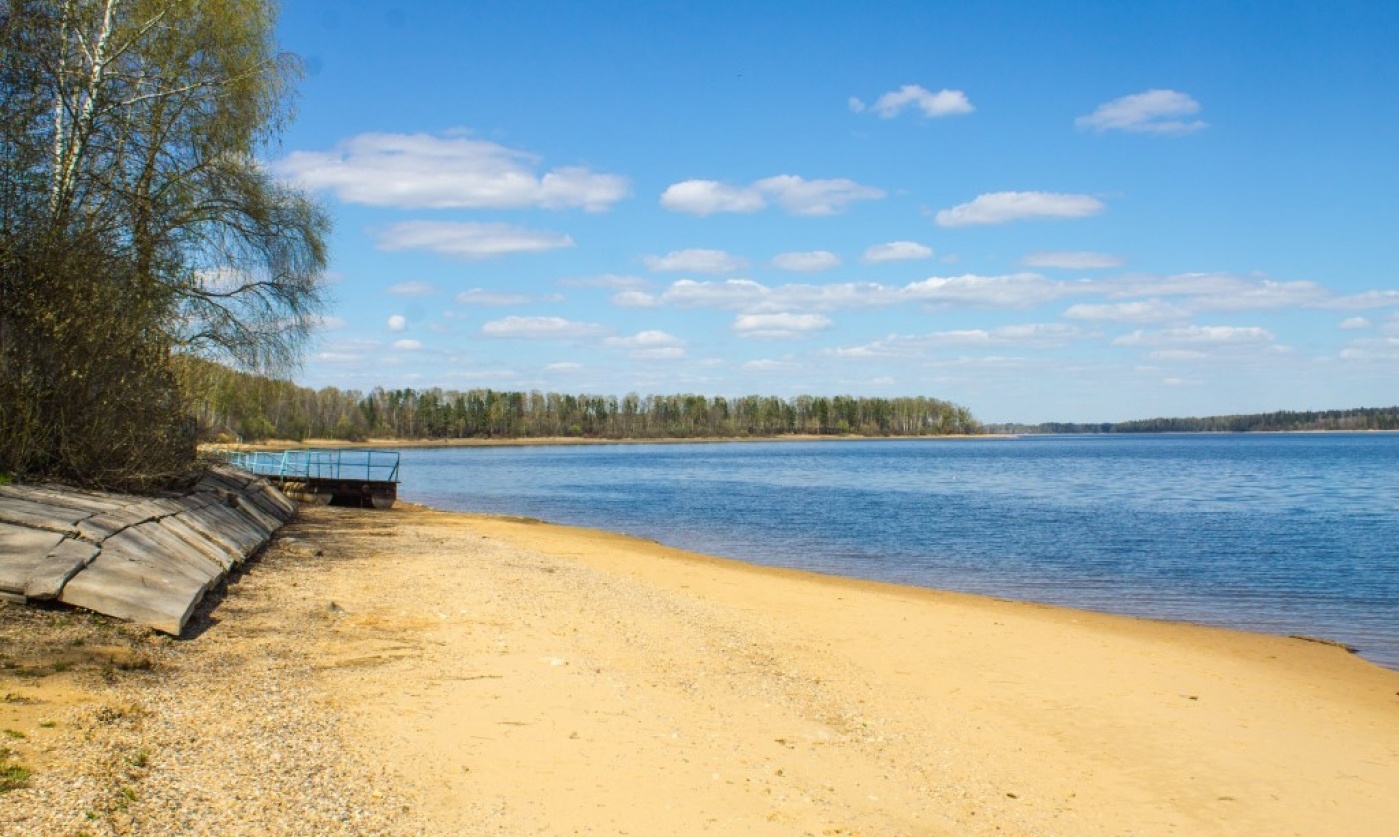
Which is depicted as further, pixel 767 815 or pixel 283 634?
pixel 283 634

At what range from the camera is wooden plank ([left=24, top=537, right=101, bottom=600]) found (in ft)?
26.1

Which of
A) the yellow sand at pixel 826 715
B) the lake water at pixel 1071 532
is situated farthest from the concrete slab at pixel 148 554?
the lake water at pixel 1071 532

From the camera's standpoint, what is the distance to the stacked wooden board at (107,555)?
26.7 feet

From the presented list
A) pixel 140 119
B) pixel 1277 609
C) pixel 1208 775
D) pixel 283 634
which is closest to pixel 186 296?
pixel 140 119

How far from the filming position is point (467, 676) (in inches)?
335

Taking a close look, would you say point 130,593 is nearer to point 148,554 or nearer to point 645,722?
point 148,554

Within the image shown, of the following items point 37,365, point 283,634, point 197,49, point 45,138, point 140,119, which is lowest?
point 283,634

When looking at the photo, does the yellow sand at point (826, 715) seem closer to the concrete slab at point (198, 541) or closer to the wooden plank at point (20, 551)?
the concrete slab at point (198, 541)

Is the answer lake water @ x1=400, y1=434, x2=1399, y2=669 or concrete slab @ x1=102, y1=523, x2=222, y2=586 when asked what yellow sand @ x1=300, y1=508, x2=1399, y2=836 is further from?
lake water @ x1=400, y1=434, x2=1399, y2=669

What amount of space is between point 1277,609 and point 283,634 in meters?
16.5

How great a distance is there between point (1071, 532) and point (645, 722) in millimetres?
25011

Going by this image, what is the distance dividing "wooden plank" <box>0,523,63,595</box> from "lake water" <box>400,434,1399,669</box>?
51.1ft

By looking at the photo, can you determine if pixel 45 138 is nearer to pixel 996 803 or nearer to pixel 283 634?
pixel 283 634

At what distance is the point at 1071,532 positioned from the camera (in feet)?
97.6
